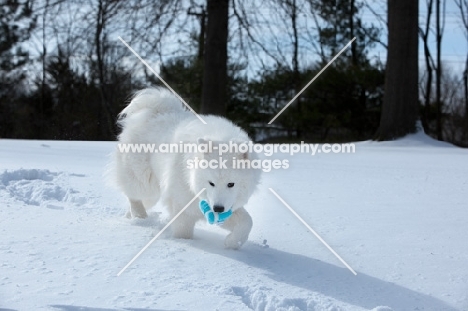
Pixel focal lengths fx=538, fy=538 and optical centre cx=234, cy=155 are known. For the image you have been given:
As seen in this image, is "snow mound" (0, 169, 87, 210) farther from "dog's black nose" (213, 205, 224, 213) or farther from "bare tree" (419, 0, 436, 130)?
"bare tree" (419, 0, 436, 130)

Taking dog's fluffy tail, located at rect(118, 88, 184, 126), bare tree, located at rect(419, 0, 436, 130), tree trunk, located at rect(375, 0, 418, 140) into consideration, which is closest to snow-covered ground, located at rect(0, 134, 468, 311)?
dog's fluffy tail, located at rect(118, 88, 184, 126)

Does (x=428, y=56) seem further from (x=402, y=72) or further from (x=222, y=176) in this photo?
(x=222, y=176)

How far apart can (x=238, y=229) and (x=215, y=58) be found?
8093mm

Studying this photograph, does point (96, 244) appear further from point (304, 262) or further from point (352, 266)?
point (352, 266)

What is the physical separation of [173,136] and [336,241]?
5.45ft

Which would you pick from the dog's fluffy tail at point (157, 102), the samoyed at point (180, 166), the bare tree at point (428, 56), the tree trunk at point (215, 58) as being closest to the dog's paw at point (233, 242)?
the samoyed at point (180, 166)

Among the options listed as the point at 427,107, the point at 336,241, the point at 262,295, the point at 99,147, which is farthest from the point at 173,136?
the point at 427,107

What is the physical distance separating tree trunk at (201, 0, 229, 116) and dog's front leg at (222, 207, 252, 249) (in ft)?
24.8

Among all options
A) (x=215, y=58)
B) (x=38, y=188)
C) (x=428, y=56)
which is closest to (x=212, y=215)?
(x=38, y=188)

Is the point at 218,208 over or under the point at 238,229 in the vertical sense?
over

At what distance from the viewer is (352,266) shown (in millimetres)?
3662

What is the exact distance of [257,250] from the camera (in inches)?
158

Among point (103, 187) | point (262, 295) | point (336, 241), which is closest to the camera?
point (262, 295)

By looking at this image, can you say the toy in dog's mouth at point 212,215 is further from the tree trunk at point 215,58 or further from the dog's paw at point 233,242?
the tree trunk at point 215,58
